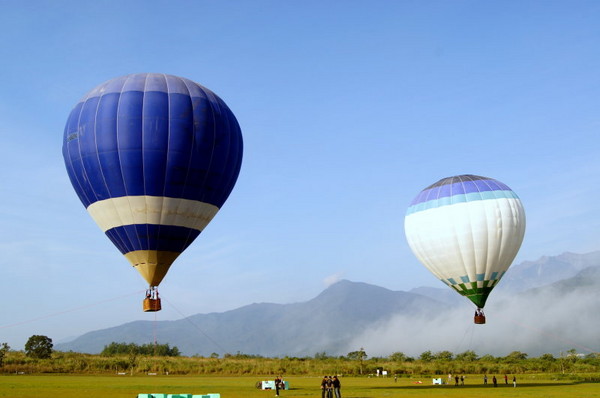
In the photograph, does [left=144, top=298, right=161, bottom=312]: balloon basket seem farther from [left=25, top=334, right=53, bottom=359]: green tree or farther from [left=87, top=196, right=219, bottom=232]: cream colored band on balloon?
[left=25, top=334, right=53, bottom=359]: green tree

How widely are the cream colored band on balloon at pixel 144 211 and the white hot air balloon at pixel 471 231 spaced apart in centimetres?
2067

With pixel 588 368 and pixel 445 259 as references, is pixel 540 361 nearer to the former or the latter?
pixel 588 368

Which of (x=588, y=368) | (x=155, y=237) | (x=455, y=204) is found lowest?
(x=588, y=368)

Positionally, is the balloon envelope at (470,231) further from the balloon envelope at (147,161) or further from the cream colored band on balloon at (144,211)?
the cream colored band on balloon at (144,211)

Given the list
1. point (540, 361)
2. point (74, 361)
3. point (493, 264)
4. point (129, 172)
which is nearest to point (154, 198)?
point (129, 172)

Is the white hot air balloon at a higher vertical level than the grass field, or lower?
higher

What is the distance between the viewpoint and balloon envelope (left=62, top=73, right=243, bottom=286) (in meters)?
36.2

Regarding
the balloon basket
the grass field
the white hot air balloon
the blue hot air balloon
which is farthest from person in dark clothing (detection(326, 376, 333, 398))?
the white hot air balloon

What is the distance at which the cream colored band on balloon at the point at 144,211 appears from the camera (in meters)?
36.5

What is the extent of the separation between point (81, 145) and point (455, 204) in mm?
28032

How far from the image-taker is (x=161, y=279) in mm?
37562

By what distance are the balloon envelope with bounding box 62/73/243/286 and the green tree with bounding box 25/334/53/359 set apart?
77735mm

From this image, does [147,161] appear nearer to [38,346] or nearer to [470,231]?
[470,231]

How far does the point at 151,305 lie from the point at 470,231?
82.4 ft
